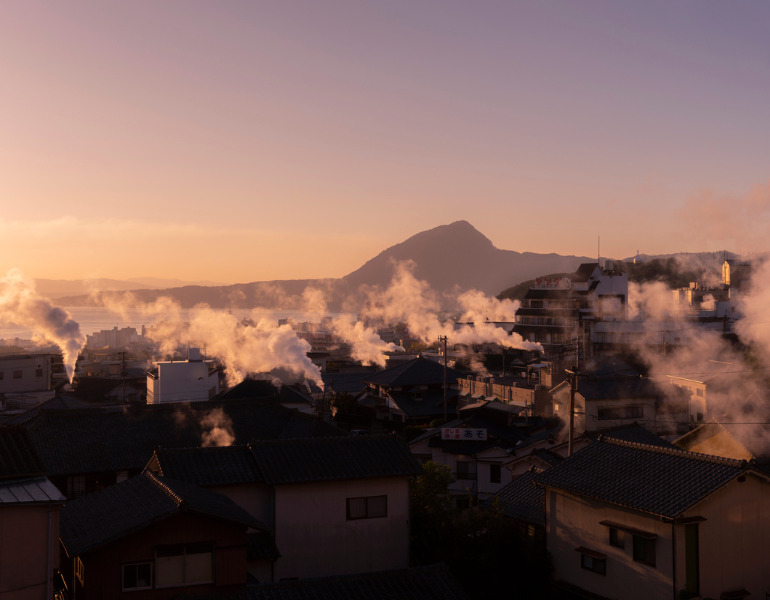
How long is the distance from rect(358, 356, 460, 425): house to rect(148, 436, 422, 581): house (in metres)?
21.0

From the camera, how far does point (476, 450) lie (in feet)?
91.9

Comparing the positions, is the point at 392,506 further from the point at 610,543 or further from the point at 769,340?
the point at 769,340

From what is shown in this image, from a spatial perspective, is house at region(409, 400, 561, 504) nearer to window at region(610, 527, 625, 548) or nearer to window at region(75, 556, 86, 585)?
window at region(610, 527, 625, 548)

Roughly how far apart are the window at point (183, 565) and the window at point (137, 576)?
6.1 inches

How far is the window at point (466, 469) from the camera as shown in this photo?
92.4 ft

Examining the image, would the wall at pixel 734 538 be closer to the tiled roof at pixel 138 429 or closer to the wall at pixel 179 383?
the tiled roof at pixel 138 429

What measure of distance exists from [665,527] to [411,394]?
2795cm

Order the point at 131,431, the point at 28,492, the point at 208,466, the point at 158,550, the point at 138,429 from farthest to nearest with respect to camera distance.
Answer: the point at 138,429 → the point at 131,431 → the point at 208,466 → the point at 158,550 → the point at 28,492

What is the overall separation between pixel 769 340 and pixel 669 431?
2283 cm

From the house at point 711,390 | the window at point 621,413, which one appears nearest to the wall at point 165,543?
the window at point 621,413

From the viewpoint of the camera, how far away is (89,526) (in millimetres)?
13430

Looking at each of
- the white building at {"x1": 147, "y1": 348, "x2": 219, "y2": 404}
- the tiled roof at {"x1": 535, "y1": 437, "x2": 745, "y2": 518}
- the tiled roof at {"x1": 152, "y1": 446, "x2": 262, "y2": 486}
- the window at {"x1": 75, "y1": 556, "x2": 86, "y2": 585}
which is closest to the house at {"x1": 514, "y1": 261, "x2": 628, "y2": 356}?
the white building at {"x1": 147, "y1": 348, "x2": 219, "y2": 404}

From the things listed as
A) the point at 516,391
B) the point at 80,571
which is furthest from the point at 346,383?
the point at 80,571

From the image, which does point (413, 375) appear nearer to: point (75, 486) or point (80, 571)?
point (75, 486)
